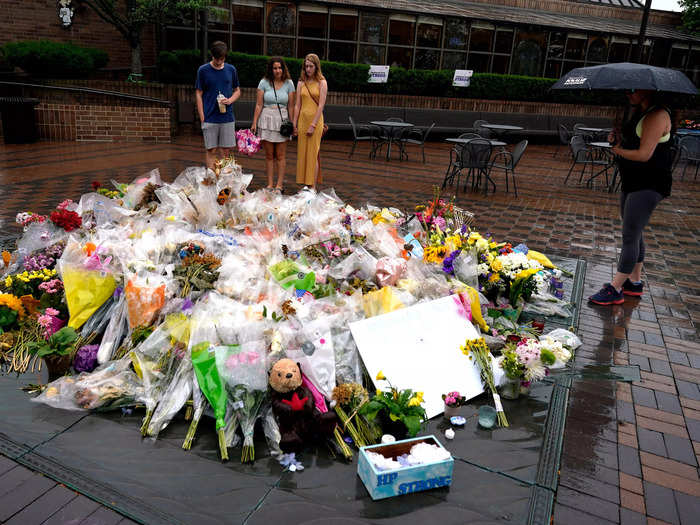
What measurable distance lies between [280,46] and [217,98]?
9.77 meters

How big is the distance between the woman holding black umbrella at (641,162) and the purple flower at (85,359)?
3.54 metres

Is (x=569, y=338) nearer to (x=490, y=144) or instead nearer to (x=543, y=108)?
(x=490, y=144)

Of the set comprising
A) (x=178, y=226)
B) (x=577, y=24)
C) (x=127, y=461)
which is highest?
(x=577, y=24)

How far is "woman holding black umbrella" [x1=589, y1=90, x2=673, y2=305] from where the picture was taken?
375 centimetres

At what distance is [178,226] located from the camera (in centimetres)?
387

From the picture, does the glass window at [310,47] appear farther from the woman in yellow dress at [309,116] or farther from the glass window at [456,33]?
the woman in yellow dress at [309,116]

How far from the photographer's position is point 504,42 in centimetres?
1780

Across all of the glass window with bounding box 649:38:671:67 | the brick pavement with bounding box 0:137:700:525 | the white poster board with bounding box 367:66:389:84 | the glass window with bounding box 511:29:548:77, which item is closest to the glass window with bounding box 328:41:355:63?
the white poster board with bounding box 367:66:389:84

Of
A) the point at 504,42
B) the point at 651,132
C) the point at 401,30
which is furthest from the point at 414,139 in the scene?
the point at 651,132

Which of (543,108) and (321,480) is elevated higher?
(543,108)

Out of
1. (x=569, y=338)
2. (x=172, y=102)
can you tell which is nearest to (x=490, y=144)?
(x=569, y=338)

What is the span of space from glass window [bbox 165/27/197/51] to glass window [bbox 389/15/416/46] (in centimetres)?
568

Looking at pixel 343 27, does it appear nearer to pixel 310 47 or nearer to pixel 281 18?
pixel 310 47

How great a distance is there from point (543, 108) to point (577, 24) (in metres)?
3.59
